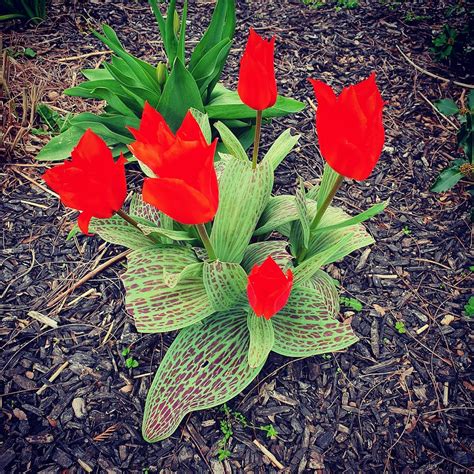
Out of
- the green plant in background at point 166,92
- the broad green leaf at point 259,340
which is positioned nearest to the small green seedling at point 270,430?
the broad green leaf at point 259,340

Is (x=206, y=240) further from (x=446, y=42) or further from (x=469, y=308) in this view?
(x=446, y=42)

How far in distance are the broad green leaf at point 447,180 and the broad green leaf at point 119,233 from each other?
4.27 feet

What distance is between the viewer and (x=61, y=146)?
2.07 meters

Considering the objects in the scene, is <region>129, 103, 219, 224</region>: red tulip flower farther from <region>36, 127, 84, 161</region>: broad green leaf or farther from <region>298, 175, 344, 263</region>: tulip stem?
<region>36, 127, 84, 161</region>: broad green leaf

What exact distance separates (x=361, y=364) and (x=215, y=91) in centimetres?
143

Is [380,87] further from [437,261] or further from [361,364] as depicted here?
[361,364]

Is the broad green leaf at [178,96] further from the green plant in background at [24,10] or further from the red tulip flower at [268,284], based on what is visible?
the green plant in background at [24,10]

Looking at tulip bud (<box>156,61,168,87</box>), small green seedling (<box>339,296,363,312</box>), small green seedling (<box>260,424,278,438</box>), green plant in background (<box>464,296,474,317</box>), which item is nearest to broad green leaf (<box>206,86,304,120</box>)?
tulip bud (<box>156,61,168,87</box>)

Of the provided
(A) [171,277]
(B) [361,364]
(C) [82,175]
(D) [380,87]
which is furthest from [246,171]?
(D) [380,87]

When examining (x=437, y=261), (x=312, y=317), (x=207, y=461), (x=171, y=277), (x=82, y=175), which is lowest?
(x=207, y=461)

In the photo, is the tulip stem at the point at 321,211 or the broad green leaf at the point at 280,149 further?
the broad green leaf at the point at 280,149

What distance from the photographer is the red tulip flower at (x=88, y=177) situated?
100 centimetres

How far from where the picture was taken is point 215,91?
219cm

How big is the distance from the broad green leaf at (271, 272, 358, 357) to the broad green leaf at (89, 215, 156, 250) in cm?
49
